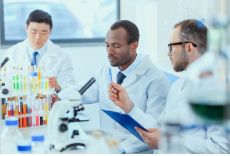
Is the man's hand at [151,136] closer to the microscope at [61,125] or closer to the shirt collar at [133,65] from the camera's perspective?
the microscope at [61,125]

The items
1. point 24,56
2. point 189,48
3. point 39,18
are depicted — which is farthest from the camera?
point 24,56

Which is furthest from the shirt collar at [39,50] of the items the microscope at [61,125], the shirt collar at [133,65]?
the microscope at [61,125]

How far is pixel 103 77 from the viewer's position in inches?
101

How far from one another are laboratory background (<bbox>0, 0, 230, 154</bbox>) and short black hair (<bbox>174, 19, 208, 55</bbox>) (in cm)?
10

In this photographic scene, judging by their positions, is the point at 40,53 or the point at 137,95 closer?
the point at 137,95

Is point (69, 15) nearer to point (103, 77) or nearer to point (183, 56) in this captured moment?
point (103, 77)

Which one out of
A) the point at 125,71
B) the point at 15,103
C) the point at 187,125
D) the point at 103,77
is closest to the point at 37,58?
the point at 103,77

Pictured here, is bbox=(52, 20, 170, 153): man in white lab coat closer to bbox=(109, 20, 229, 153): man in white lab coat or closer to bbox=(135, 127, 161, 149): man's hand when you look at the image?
bbox=(109, 20, 229, 153): man in white lab coat

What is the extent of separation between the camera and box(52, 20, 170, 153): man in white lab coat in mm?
2143

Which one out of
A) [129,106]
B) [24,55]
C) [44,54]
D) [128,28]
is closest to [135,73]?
[128,28]

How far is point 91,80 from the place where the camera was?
A: 1427mm

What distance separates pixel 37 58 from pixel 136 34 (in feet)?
5.09

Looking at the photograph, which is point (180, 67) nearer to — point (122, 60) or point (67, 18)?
point (122, 60)

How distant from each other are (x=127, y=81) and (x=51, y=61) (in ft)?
5.06
